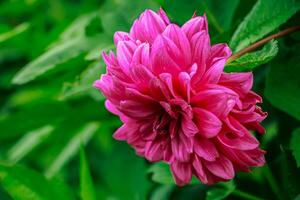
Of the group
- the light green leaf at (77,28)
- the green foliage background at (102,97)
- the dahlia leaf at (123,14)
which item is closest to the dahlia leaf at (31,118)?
the green foliage background at (102,97)

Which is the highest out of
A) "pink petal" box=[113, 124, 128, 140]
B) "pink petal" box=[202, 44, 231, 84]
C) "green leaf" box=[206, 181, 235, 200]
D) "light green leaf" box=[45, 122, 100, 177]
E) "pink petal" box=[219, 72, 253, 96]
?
"pink petal" box=[202, 44, 231, 84]

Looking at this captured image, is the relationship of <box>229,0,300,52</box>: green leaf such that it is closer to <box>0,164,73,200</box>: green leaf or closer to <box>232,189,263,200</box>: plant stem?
<box>232,189,263,200</box>: plant stem

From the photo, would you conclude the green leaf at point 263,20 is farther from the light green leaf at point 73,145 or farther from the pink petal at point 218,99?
the light green leaf at point 73,145

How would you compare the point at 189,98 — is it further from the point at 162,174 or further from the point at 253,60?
the point at 162,174

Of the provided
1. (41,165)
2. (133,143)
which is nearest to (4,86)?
(41,165)

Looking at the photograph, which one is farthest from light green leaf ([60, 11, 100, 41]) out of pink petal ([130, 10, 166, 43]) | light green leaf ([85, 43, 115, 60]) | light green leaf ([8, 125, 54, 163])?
pink petal ([130, 10, 166, 43])

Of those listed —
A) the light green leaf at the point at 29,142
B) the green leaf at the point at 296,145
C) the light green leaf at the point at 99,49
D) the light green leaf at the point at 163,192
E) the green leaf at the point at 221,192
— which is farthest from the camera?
the light green leaf at the point at 29,142

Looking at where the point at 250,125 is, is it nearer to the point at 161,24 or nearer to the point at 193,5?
the point at 161,24
